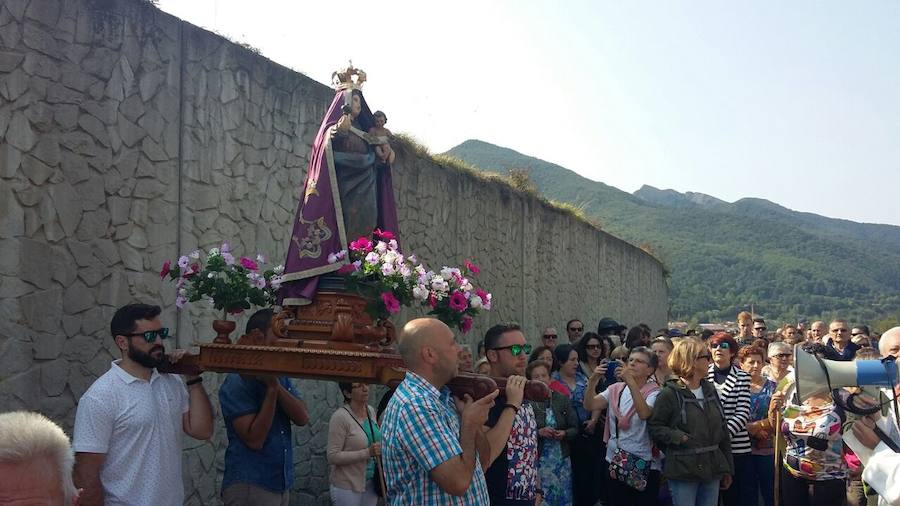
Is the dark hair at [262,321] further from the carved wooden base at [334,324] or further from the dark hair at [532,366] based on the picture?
the dark hair at [532,366]

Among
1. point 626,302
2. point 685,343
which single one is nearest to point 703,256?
point 626,302

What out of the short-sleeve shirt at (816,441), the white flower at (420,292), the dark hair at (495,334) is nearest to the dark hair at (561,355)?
the short-sleeve shirt at (816,441)

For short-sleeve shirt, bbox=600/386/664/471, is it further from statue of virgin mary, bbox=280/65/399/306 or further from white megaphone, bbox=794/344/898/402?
statue of virgin mary, bbox=280/65/399/306

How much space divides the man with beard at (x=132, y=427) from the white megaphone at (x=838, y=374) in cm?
294

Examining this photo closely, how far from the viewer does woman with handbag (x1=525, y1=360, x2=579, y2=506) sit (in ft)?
20.7

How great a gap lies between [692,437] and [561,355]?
1.58 metres

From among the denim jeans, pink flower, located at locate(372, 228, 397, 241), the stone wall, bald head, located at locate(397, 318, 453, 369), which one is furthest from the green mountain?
bald head, located at locate(397, 318, 453, 369)

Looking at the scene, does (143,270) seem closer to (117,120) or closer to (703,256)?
(117,120)

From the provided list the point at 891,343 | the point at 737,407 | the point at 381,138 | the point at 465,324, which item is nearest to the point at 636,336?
the point at 737,407

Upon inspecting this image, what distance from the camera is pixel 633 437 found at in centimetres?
654

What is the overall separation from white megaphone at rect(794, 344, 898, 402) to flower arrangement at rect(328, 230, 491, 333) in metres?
1.57

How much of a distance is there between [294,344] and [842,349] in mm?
7807

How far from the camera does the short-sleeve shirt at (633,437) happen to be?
21.3 ft

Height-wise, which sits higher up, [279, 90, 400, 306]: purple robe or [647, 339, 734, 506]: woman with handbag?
[279, 90, 400, 306]: purple robe
